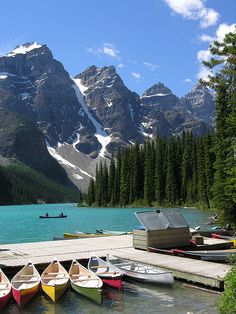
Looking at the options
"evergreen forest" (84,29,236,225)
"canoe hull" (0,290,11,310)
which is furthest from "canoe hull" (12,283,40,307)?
"evergreen forest" (84,29,236,225)

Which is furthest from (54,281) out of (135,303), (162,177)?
(162,177)

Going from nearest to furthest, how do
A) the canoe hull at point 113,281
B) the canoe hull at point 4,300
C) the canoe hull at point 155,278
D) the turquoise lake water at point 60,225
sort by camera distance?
the canoe hull at point 4,300, the canoe hull at point 155,278, the canoe hull at point 113,281, the turquoise lake water at point 60,225

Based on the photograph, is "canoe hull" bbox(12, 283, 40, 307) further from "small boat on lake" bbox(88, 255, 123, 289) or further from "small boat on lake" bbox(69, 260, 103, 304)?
"small boat on lake" bbox(88, 255, 123, 289)

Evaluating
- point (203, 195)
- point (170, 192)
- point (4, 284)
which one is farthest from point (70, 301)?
point (170, 192)

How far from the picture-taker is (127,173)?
136 meters

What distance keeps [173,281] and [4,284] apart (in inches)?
265

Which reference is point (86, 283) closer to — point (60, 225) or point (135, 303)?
point (135, 303)

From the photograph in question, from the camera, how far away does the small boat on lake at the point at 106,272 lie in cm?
1780

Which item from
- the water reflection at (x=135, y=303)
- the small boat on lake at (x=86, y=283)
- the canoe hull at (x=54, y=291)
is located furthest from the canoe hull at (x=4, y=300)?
the small boat on lake at (x=86, y=283)

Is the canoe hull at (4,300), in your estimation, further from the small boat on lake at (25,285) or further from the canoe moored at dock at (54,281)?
the canoe moored at dock at (54,281)

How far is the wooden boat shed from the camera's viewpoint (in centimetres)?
2323

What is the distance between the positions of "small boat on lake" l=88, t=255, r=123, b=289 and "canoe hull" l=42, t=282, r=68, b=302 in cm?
202

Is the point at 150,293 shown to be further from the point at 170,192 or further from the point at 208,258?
the point at 170,192

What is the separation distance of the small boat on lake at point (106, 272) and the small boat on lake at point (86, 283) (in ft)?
2.27
